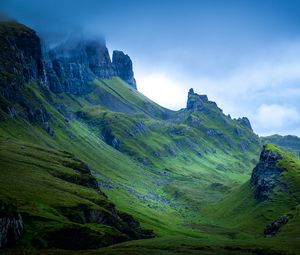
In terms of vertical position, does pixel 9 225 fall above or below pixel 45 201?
below

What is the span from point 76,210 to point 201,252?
156 ft

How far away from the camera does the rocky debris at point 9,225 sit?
103188 mm

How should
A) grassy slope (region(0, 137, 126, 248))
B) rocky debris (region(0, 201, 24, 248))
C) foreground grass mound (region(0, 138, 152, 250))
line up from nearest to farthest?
rocky debris (region(0, 201, 24, 248)) → foreground grass mound (region(0, 138, 152, 250)) → grassy slope (region(0, 137, 126, 248))

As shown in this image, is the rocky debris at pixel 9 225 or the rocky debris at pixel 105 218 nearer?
the rocky debris at pixel 9 225

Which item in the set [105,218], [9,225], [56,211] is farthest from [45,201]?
[9,225]

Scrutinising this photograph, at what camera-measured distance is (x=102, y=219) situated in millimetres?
155625

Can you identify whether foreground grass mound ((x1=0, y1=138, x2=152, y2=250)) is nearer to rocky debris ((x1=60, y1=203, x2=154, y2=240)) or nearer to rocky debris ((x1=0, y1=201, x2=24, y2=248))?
rocky debris ((x1=60, y1=203, x2=154, y2=240))

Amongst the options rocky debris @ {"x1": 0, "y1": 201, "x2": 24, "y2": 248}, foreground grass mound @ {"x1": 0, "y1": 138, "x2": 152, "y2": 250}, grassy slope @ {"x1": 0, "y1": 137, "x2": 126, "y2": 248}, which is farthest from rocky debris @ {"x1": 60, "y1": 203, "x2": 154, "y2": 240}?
rocky debris @ {"x1": 0, "y1": 201, "x2": 24, "y2": 248}

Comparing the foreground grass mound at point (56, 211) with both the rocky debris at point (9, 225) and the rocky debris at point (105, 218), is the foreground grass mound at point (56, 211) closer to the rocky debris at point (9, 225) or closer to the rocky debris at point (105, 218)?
the rocky debris at point (105, 218)

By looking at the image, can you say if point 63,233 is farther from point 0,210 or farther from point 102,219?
point 102,219

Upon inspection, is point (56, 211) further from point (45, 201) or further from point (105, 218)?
point (105, 218)

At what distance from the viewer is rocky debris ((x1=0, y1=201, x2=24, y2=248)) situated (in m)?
103

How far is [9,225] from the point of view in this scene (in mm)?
105750

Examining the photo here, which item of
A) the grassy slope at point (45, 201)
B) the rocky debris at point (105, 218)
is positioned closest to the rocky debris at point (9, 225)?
the grassy slope at point (45, 201)
